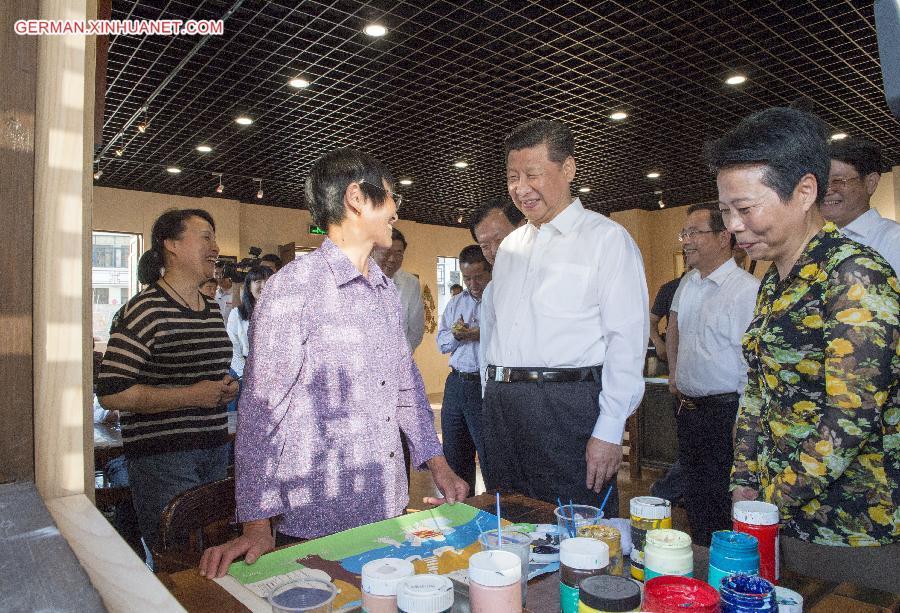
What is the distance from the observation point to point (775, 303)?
1.43 metres

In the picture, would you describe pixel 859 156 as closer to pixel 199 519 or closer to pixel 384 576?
pixel 384 576

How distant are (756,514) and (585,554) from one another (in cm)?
A: 33

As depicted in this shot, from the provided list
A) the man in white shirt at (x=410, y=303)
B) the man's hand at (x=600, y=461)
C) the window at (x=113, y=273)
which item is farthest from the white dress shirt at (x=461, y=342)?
the window at (x=113, y=273)

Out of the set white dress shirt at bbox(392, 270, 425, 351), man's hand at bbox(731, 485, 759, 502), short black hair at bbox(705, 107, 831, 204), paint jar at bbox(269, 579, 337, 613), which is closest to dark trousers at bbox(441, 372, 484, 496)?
white dress shirt at bbox(392, 270, 425, 351)

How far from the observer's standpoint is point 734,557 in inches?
34.8

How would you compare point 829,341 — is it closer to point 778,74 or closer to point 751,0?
point 751,0

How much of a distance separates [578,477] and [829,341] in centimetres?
99

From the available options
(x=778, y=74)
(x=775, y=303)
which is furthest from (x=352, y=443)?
(x=778, y=74)

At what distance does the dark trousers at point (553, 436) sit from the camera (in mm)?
2029

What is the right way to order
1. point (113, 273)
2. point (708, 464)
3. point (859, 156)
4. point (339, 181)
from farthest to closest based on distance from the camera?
point (113, 273) → point (708, 464) → point (859, 156) → point (339, 181)

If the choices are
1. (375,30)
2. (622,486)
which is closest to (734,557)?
(622,486)

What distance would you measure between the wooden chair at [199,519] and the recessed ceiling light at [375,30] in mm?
3833

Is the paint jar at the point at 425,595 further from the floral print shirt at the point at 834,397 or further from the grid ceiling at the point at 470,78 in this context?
the grid ceiling at the point at 470,78

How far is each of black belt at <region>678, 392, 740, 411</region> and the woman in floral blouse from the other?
1.57m
